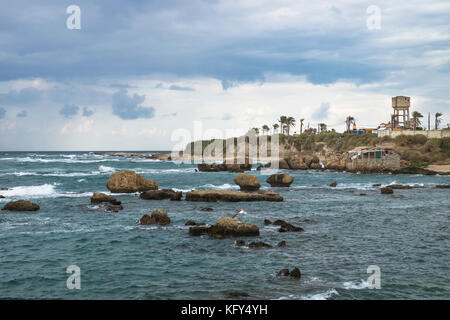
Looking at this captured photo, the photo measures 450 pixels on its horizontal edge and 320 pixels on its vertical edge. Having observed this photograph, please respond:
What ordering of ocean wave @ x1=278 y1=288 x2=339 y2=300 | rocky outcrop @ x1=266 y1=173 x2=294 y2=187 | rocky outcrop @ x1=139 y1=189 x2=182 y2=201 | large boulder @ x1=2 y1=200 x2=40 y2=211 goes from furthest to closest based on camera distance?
rocky outcrop @ x1=266 y1=173 x2=294 y2=187 → rocky outcrop @ x1=139 y1=189 x2=182 y2=201 → large boulder @ x1=2 y1=200 x2=40 y2=211 → ocean wave @ x1=278 y1=288 x2=339 y2=300

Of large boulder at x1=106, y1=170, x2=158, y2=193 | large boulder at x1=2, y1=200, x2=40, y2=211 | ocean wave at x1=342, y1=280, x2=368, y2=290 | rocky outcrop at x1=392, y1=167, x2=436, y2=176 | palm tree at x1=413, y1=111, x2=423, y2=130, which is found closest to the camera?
ocean wave at x1=342, y1=280, x2=368, y2=290

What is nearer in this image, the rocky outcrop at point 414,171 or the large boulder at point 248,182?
the large boulder at point 248,182

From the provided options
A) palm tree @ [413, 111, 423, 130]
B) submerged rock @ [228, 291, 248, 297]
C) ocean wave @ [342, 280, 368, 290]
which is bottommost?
ocean wave @ [342, 280, 368, 290]

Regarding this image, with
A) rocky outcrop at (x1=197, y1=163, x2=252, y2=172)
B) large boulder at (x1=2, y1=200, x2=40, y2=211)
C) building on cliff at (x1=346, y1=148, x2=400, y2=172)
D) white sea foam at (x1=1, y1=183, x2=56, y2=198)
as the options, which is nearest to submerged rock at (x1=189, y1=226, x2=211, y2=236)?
large boulder at (x1=2, y1=200, x2=40, y2=211)

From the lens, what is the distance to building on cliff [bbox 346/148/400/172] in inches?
3364

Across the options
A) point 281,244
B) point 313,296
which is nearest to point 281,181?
point 281,244

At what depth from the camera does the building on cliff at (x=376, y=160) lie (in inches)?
3364

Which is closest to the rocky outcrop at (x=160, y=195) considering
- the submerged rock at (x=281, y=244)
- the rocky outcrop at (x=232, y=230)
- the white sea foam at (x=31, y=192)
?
the white sea foam at (x=31, y=192)

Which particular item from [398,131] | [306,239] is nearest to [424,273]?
[306,239]

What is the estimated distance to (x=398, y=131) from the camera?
10706 cm

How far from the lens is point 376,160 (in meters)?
85.9

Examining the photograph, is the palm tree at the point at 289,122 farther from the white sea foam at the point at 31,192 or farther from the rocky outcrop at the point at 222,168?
the white sea foam at the point at 31,192

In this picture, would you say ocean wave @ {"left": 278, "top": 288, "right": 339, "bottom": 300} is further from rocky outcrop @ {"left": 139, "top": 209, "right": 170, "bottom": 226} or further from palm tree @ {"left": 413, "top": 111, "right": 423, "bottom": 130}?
palm tree @ {"left": 413, "top": 111, "right": 423, "bottom": 130}

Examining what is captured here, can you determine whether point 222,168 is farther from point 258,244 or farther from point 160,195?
point 258,244
